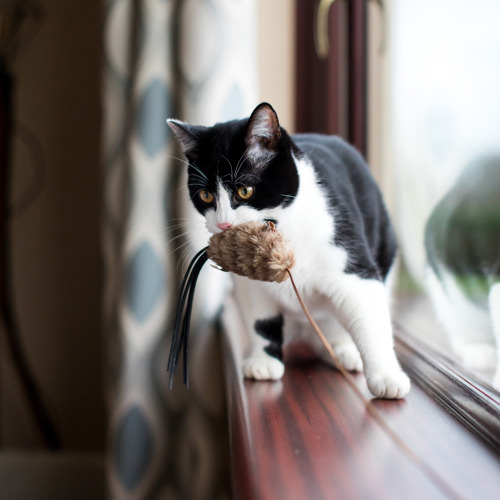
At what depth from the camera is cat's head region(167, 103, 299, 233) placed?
0.47 meters

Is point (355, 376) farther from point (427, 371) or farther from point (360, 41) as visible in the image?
point (360, 41)

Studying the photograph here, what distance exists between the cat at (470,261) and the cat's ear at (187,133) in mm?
343

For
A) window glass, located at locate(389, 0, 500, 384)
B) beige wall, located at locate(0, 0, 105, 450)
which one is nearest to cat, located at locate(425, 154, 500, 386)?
→ window glass, located at locate(389, 0, 500, 384)

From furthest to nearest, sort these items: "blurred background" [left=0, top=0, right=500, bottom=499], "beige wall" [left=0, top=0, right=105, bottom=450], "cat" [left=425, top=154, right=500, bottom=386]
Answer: "beige wall" [left=0, top=0, right=105, bottom=450], "blurred background" [left=0, top=0, right=500, bottom=499], "cat" [left=425, top=154, right=500, bottom=386]

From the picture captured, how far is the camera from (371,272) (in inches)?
21.9

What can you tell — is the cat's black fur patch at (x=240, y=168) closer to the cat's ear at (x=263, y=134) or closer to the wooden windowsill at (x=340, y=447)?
the cat's ear at (x=263, y=134)

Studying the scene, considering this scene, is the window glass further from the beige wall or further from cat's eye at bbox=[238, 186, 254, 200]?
the beige wall

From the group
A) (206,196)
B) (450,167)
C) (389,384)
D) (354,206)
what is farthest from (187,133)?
(450,167)

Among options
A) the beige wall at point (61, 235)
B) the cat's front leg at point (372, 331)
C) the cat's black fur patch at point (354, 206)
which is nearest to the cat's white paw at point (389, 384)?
the cat's front leg at point (372, 331)

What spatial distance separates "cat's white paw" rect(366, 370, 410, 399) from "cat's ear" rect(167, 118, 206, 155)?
29cm

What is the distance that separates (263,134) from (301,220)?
98mm

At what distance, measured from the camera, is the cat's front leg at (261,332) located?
0.61 metres

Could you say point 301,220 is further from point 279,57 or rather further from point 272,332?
point 279,57

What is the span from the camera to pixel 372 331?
1.70 ft
